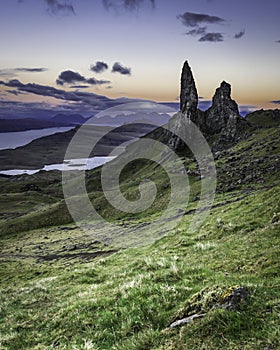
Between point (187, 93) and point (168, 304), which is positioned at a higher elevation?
point (187, 93)

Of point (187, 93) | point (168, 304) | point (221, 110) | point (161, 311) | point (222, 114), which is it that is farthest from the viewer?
point (187, 93)

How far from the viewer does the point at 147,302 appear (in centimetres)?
902

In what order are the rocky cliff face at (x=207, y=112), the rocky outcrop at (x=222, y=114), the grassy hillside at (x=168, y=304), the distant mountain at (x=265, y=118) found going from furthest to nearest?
the distant mountain at (x=265, y=118), the rocky cliff face at (x=207, y=112), the rocky outcrop at (x=222, y=114), the grassy hillside at (x=168, y=304)

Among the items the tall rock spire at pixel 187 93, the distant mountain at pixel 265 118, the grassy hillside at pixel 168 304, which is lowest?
the grassy hillside at pixel 168 304

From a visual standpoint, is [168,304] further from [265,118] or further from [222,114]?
[265,118]

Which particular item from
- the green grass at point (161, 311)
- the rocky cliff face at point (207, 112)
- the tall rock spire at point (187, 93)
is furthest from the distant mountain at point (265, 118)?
the green grass at point (161, 311)

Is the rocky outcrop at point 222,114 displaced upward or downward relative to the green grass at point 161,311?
upward

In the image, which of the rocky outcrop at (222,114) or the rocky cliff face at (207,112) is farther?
the rocky cliff face at (207,112)

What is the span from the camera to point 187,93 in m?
144

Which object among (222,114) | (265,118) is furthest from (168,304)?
(265,118)

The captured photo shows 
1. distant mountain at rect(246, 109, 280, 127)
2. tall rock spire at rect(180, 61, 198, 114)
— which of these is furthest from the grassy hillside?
distant mountain at rect(246, 109, 280, 127)

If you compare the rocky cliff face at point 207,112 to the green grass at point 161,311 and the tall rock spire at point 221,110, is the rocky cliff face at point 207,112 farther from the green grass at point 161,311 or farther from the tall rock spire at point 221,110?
the green grass at point 161,311

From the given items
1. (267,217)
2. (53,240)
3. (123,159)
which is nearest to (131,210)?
→ (53,240)

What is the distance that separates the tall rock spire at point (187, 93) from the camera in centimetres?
14150
